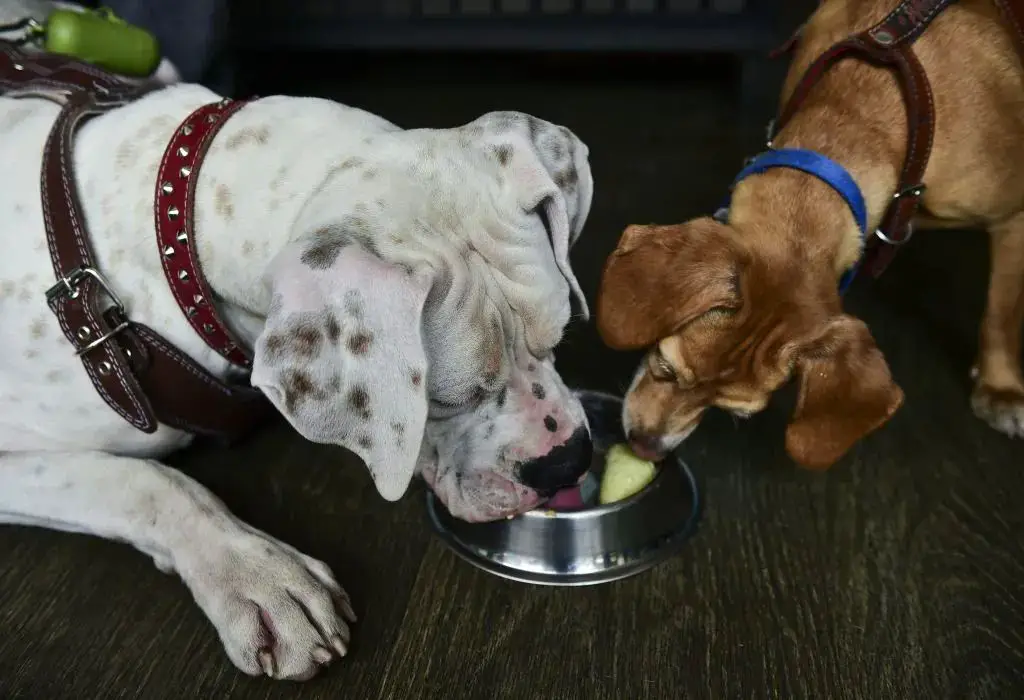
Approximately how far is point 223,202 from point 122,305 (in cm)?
26

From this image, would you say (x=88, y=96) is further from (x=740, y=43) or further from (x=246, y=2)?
(x=740, y=43)

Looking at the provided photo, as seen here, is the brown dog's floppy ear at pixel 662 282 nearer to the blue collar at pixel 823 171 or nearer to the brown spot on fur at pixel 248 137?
the blue collar at pixel 823 171

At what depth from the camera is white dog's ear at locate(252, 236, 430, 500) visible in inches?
45.8

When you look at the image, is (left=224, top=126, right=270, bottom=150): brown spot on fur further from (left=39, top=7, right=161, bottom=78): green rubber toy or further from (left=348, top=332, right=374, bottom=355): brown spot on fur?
(left=39, top=7, right=161, bottom=78): green rubber toy

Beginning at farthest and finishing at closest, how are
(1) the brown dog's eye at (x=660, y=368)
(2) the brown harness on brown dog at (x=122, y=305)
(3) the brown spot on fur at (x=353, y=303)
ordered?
(1) the brown dog's eye at (x=660, y=368)
(2) the brown harness on brown dog at (x=122, y=305)
(3) the brown spot on fur at (x=353, y=303)

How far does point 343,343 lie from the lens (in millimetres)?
1170

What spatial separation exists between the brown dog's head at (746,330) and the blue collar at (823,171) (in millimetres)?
153

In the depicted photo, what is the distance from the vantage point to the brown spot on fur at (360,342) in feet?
3.84

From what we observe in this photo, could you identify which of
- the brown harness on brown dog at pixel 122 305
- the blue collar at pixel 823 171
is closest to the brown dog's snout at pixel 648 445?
the blue collar at pixel 823 171

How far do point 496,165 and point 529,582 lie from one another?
2.49ft

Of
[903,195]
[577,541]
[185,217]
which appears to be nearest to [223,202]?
[185,217]

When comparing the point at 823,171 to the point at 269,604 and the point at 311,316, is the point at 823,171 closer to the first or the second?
the point at 311,316

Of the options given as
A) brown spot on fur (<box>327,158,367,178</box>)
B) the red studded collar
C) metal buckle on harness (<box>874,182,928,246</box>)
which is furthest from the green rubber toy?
metal buckle on harness (<box>874,182,928,246</box>)

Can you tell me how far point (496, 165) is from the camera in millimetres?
1417
